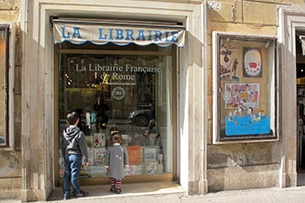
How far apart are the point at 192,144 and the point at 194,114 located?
53cm

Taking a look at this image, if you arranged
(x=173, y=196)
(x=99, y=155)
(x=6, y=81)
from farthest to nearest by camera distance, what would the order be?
1. (x=99, y=155)
2. (x=173, y=196)
3. (x=6, y=81)

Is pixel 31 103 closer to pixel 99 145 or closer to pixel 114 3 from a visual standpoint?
pixel 99 145

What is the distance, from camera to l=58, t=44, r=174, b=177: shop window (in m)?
5.76

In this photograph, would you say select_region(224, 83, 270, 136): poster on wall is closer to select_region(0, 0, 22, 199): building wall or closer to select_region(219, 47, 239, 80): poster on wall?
select_region(219, 47, 239, 80): poster on wall

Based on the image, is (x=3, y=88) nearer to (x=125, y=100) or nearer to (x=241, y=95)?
(x=125, y=100)

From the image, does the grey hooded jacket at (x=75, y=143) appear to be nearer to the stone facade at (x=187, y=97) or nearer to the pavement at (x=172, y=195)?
the stone facade at (x=187, y=97)

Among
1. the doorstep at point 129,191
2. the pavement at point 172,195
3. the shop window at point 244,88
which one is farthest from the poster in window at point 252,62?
the doorstep at point 129,191

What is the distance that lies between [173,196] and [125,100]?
2.10 meters

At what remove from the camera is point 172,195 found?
5145mm

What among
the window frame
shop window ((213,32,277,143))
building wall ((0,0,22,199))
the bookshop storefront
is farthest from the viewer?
the bookshop storefront

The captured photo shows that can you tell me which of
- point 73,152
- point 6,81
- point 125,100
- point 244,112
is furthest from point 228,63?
point 6,81

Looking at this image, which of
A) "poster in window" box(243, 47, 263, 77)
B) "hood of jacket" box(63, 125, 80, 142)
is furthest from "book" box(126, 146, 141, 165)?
"poster in window" box(243, 47, 263, 77)

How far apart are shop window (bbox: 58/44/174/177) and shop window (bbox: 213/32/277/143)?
1.07 metres

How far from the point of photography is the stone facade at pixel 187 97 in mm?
4742
